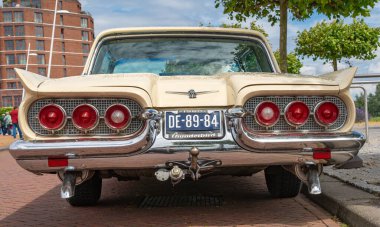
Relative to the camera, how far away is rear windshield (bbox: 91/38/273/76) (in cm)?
453

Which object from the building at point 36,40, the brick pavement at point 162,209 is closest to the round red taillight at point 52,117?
the brick pavement at point 162,209

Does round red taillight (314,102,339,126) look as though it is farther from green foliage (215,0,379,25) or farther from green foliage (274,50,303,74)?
green foliage (274,50,303,74)

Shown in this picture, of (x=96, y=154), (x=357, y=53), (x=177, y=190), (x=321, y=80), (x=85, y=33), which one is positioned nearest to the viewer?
(x=96, y=154)

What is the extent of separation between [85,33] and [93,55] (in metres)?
92.4

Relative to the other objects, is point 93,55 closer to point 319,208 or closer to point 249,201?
point 249,201

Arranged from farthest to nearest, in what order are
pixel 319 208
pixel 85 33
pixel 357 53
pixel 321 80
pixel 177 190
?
pixel 85 33 < pixel 357 53 < pixel 177 190 < pixel 319 208 < pixel 321 80

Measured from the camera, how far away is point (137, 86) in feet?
11.5

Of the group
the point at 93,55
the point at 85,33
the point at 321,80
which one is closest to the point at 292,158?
the point at 321,80

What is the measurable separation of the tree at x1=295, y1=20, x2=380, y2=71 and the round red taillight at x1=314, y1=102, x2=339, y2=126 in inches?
1103

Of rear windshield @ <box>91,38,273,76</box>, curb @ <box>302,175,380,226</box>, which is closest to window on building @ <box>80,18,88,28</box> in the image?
rear windshield @ <box>91,38,273,76</box>

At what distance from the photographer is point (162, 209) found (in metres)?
4.62

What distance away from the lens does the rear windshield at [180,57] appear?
453 centimetres

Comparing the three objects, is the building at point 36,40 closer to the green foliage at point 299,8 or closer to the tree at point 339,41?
the tree at point 339,41

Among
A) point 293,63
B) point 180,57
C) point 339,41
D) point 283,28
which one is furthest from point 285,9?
point 293,63
